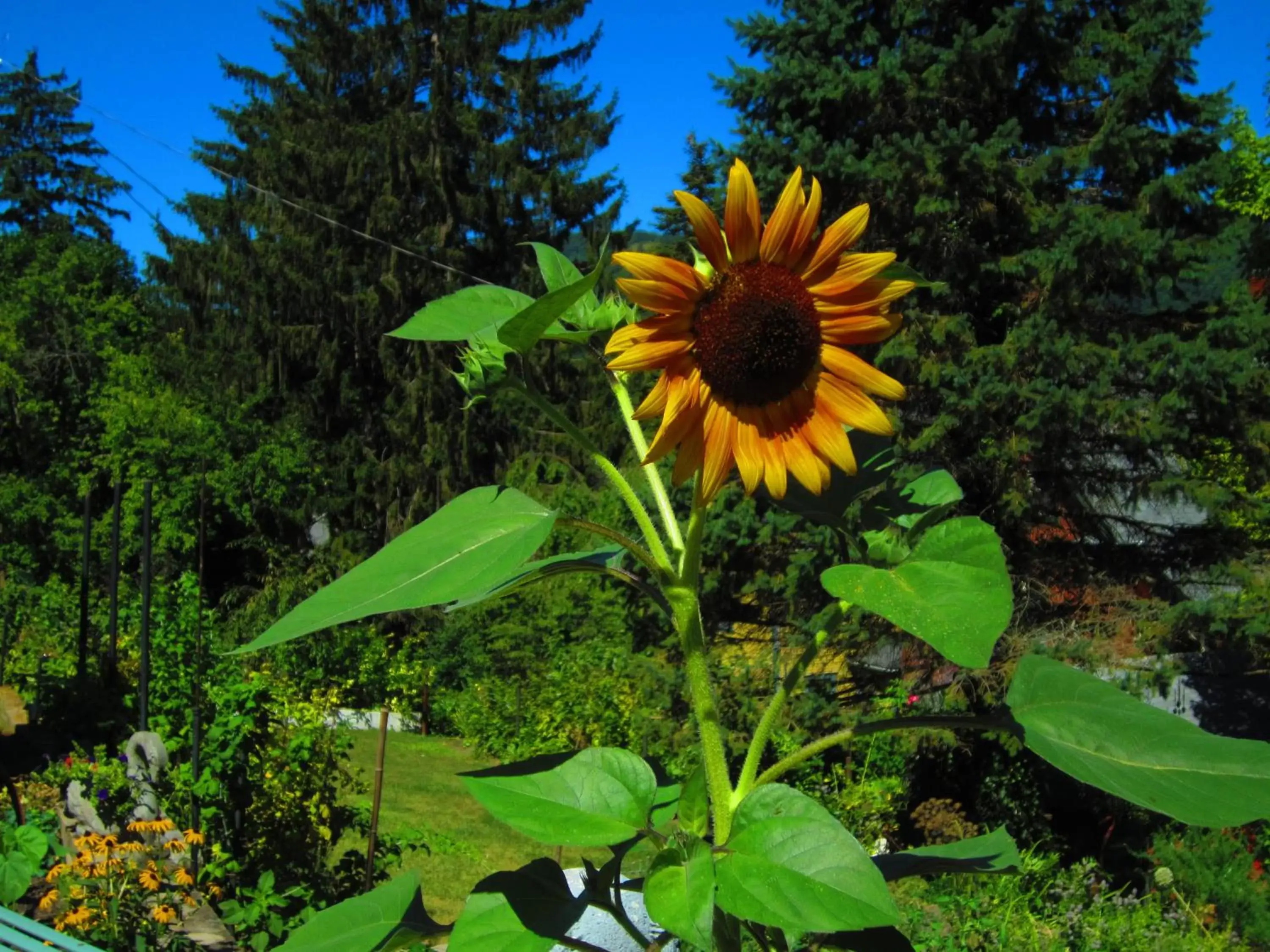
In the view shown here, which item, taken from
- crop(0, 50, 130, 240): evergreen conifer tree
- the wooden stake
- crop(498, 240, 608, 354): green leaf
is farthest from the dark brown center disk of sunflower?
crop(0, 50, 130, 240): evergreen conifer tree

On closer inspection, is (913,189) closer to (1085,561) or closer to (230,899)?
(1085,561)

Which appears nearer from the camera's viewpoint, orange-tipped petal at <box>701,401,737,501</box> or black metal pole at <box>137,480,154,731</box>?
orange-tipped petal at <box>701,401,737,501</box>

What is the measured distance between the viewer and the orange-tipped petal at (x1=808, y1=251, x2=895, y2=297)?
0.73 m

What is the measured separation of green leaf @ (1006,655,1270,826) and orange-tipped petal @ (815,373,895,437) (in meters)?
0.22

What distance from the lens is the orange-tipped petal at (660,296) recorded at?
675 mm

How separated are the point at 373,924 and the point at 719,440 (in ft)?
1.39

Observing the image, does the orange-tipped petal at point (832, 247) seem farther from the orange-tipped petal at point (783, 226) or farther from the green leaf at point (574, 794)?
the green leaf at point (574, 794)

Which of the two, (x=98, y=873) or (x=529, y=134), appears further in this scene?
(x=529, y=134)

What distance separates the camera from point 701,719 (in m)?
0.73

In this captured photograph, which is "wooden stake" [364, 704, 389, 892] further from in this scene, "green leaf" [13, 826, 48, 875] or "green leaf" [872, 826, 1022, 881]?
"green leaf" [872, 826, 1022, 881]

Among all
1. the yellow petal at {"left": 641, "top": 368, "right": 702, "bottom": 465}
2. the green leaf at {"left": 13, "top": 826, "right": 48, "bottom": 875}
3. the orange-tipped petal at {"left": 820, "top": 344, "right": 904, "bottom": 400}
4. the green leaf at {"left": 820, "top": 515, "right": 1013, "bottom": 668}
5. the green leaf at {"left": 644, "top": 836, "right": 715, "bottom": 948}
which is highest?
the orange-tipped petal at {"left": 820, "top": 344, "right": 904, "bottom": 400}

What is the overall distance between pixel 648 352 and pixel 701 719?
0.80 feet

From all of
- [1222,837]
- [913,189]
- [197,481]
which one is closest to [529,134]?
[197,481]

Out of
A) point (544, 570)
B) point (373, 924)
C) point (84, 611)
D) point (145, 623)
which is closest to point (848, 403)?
point (544, 570)
